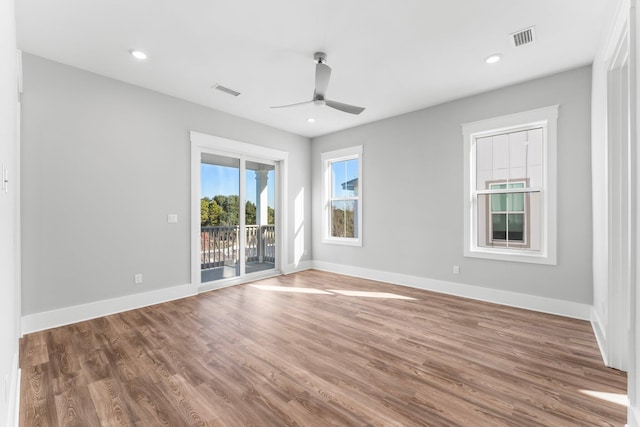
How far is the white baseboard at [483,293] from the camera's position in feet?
11.0

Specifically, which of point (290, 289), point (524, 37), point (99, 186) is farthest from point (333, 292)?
point (524, 37)

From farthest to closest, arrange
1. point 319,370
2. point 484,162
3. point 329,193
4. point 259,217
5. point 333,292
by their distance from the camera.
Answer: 1. point 329,193
2. point 259,217
3. point 333,292
4. point 484,162
5. point 319,370

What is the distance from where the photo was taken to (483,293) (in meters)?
4.00

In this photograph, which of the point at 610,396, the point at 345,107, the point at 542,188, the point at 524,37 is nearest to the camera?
the point at 610,396

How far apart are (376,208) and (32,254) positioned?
182 inches

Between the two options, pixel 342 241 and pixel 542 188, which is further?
pixel 342 241

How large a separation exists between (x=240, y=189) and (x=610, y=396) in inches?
193

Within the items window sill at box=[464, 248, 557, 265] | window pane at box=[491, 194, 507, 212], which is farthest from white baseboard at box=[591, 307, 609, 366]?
window pane at box=[491, 194, 507, 212]

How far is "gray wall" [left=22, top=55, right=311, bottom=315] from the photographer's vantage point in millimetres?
3037

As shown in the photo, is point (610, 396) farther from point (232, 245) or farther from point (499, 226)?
point (232, 245)

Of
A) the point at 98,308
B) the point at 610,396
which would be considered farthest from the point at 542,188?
the point at 98,308

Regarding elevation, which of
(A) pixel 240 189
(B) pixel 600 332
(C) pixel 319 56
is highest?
(C) pixel 319 56

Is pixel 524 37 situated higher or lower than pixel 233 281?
higher

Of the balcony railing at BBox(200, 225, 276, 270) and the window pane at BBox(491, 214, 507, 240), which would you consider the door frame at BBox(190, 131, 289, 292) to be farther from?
the window pane at BBox(491, 214, 507, 240)
